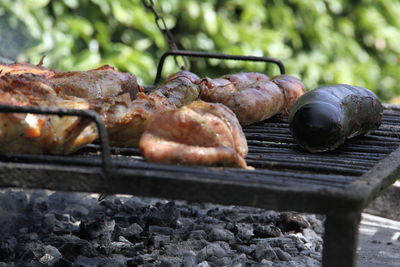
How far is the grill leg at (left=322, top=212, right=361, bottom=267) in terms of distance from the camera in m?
2.24

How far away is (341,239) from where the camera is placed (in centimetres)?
224

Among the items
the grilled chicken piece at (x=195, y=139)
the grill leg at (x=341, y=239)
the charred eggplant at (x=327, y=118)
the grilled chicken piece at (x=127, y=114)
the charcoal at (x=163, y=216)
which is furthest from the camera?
the charcoal at (x=163, y=216)

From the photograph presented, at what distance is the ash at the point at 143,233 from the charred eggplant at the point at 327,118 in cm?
70

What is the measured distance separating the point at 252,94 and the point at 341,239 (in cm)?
166

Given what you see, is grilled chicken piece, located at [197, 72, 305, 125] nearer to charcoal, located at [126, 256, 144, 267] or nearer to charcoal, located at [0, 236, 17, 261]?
charcoal, located at [126, 256, 144, 267]

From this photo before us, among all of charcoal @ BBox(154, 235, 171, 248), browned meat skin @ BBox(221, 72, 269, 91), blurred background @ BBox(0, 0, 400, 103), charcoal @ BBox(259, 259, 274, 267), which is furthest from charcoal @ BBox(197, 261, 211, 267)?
blurred background @ BBox(0, 0, 400, 103)

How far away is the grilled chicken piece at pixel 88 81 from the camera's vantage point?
130 inches

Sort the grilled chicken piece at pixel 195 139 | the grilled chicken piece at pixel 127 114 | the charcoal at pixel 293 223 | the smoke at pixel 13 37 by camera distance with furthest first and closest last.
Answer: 1. the smoke at pixel 13 37
2. the charcoal at pixel 293 223
3. the grilled chicken piece at pixel 127 114
4. the grilled chicken piece at pixel 195 139

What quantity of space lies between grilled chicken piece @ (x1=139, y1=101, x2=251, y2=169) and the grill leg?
20.6 inches

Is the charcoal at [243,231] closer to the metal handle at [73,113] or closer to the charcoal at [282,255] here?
the charcoal at [282,255]

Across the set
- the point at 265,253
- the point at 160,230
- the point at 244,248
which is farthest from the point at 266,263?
the point at 160,230

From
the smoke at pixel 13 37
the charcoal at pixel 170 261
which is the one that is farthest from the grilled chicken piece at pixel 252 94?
the smoke at pixel 13 37

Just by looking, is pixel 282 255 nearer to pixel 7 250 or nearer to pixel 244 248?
pixel 244 248

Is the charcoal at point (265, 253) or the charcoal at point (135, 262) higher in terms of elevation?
the charcoal at point (265, 253)
